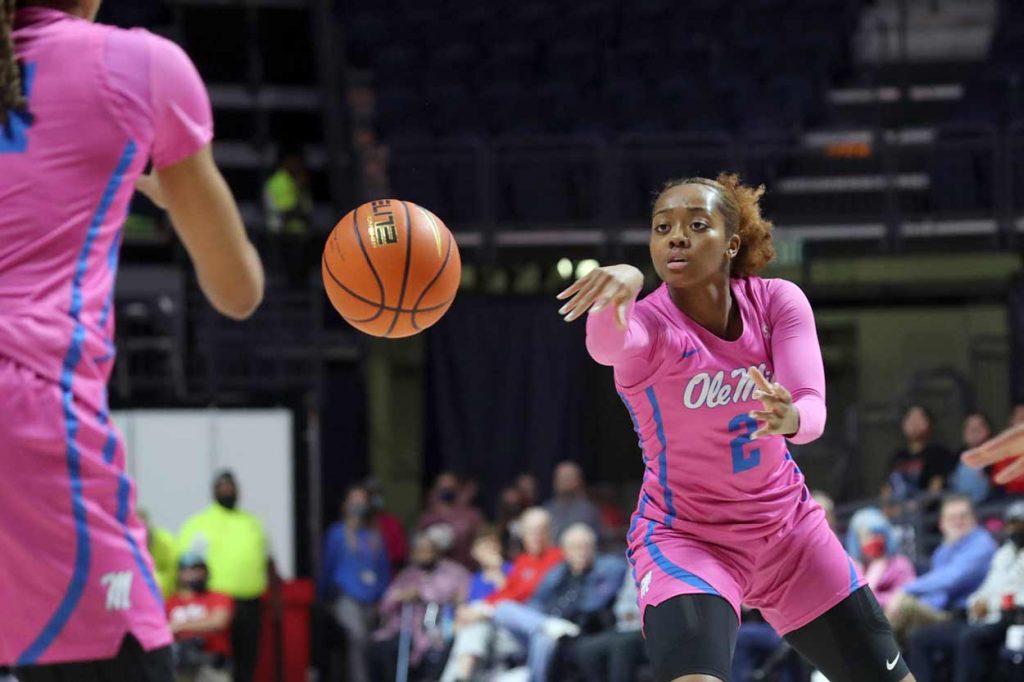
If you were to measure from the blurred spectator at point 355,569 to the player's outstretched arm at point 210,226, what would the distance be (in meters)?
10.3

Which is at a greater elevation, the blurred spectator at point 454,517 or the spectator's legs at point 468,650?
the blurred spectator at point 454,517

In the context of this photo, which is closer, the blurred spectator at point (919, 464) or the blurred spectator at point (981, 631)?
the blurred spectator at point (981, 631)

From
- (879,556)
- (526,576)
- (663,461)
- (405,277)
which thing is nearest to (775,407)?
(663,461)

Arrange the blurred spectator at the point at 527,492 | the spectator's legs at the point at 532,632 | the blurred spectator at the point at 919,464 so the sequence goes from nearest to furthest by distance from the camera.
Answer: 1. the spectator's legs at the point at 532,632
2. the blurred spectator at the point at 919,464
3. the blurred spectator at the point at 527,492

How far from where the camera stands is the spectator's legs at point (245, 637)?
39.0 ft

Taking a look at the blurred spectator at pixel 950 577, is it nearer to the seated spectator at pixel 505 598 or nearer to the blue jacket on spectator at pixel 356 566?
the seated spectator at pixel 505 598

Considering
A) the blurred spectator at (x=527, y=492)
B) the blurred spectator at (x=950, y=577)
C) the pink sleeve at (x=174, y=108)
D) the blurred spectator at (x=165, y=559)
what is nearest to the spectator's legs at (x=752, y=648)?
the blurred spectator at (x=950, y=577)

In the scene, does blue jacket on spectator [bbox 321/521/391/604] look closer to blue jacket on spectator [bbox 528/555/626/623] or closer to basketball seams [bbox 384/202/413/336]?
blue jacket on spectator [bbox 528/555/626/623]

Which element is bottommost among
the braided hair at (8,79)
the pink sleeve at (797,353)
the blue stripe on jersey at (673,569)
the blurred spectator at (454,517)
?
the blurred spectator at (454,517)

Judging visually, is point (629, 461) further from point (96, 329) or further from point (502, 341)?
point (96, 329)

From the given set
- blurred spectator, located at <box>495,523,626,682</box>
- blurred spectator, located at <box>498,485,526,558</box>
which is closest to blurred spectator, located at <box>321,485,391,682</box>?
blurred spectator, located at <box>498,485,526,558</box>

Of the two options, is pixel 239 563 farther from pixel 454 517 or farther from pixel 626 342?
pixel 626 342

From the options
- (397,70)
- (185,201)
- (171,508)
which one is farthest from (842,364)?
(185,201)

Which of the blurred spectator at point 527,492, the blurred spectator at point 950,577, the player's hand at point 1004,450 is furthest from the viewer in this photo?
the blurred spectator at point 527,492
